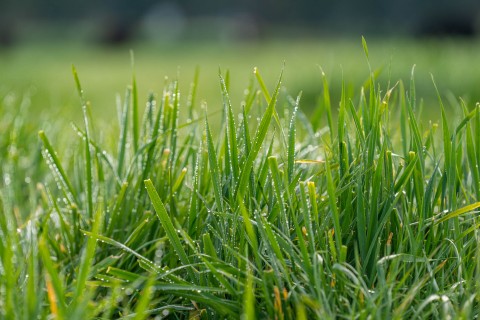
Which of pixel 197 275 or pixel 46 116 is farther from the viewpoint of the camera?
pixel 46 116

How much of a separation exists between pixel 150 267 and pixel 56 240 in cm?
31

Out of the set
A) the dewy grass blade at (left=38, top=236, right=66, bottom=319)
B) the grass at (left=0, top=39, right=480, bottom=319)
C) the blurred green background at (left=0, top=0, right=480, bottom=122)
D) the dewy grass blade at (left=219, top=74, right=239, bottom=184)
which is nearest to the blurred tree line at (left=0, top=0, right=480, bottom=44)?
the blurred green background at (left=0, top=0, right=480, bottom=122)

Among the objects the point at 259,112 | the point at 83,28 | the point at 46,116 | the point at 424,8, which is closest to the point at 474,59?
the point at 46,116

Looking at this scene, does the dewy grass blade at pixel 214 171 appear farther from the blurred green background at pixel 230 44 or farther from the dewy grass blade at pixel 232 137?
the blurred green background at pixel 230 44

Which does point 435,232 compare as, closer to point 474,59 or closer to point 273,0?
point 474,59

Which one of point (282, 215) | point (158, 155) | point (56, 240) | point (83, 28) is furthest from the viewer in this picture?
point (83, 28)

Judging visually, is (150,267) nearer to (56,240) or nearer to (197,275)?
(197,275)

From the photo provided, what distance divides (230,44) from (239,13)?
15203 millimetres

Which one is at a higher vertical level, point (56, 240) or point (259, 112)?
point (259, 112)

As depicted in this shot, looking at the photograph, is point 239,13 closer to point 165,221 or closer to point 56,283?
point 165,221

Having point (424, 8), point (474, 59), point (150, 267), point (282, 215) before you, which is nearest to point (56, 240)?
point (150, 267)

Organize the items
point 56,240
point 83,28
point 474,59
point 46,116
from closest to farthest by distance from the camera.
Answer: point 56,240 → point 46,116 → point 474,59 → point 83,28

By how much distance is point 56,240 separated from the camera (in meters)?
1.14

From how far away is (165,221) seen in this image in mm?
875
